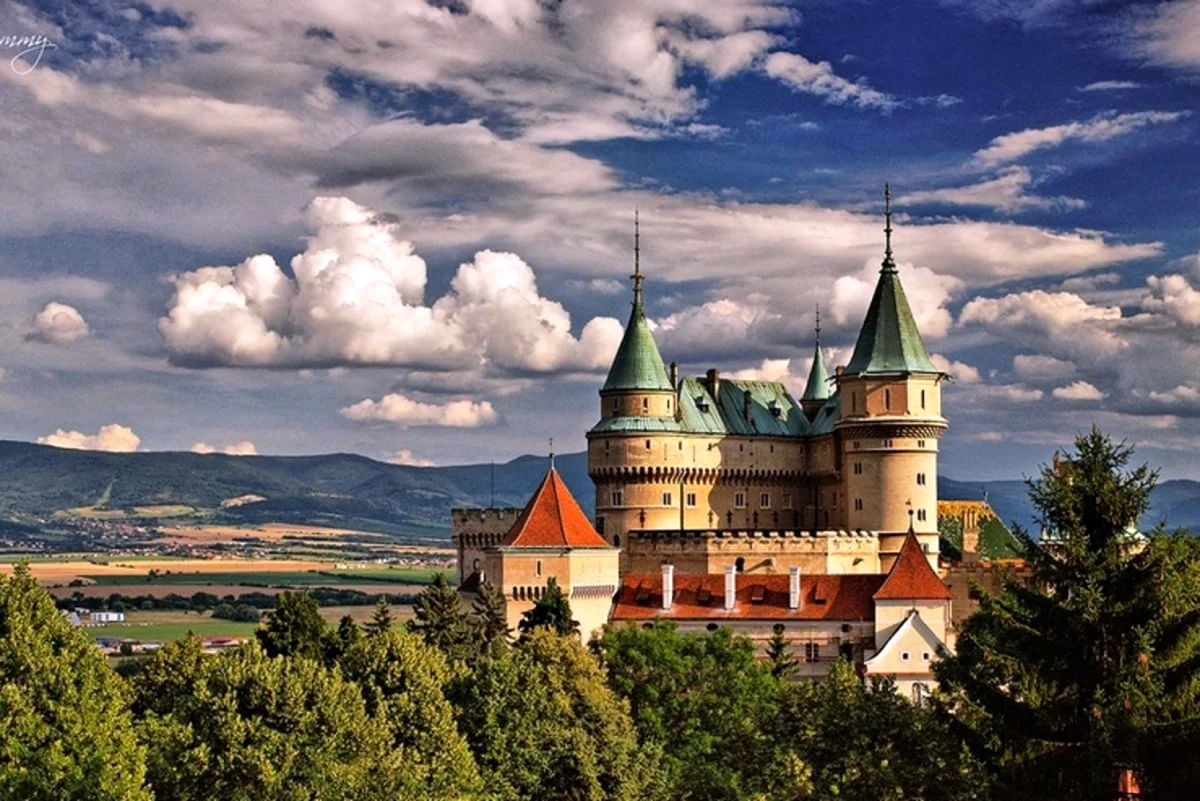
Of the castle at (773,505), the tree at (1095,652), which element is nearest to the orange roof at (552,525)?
the castle at (773,505)

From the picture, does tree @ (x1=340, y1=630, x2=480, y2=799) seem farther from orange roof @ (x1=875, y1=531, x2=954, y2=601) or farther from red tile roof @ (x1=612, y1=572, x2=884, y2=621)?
orange roof @ (x1=875, y1=531, x2=954, y2=601)

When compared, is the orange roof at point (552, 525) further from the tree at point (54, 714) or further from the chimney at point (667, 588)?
the tree at point (54, 714)

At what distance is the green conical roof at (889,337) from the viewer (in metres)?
97.1

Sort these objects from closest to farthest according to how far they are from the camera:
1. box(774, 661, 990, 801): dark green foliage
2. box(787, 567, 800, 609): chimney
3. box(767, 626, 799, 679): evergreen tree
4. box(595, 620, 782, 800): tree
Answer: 1. box(774, 661, 990, 801): dark green foliage
2. box(595, 620, 782, 800): tree
3. box(767, 626, 799, 679): evergreen tree
4. box(787, 567, 800, 609): chimney

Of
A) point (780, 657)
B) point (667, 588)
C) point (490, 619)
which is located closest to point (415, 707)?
point (490, 619)

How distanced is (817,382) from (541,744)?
65559mm

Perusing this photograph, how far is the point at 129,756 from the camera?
40781mm

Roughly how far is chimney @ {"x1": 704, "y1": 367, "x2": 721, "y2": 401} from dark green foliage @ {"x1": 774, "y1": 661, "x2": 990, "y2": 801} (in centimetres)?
5372

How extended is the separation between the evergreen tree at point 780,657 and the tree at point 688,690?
1.08m

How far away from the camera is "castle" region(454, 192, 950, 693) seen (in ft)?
289

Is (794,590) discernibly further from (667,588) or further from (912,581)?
(667,588)

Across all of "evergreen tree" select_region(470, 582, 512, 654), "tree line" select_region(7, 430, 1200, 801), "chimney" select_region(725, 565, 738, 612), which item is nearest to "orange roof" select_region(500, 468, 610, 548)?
"evergreen tree" select_region(470, 582, 512, 654)

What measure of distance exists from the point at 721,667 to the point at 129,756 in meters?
37.8

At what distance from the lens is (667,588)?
9125 cm
